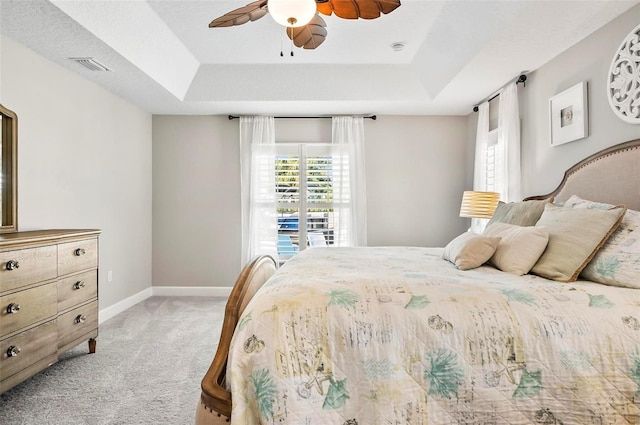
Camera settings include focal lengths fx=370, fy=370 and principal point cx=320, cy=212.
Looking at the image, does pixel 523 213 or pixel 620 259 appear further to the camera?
pixel 523 213

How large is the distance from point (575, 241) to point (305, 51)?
2899 millimetres

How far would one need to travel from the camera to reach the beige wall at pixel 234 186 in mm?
4824

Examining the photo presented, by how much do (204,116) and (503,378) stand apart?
453cm

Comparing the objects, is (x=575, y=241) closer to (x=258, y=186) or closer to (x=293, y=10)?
(x=293, y=10)

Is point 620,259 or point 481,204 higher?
point 481,204

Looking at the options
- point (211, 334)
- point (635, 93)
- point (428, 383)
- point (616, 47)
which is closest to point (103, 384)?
point (211, 334)

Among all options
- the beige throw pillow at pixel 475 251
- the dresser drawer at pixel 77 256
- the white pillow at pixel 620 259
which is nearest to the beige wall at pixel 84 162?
the dresser drawer at pixel 77 256

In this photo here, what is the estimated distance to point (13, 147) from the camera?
262 cm

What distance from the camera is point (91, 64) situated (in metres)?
3.11

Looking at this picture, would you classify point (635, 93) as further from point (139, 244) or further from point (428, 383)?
point (139, 244)

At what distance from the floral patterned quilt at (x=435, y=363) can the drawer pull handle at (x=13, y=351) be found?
1539mm

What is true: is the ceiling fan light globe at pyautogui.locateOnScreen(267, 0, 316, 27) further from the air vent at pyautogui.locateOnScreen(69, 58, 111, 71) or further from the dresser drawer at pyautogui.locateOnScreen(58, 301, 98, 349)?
the dresser drawer at pyautogui.locateOnScreen(58, 301, 98, 349)

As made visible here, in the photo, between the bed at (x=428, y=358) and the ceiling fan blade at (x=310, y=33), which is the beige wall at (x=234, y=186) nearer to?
the ceiling fan blade at (x=310, y=33)

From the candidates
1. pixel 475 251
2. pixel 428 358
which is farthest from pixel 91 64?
pixel 428 358
